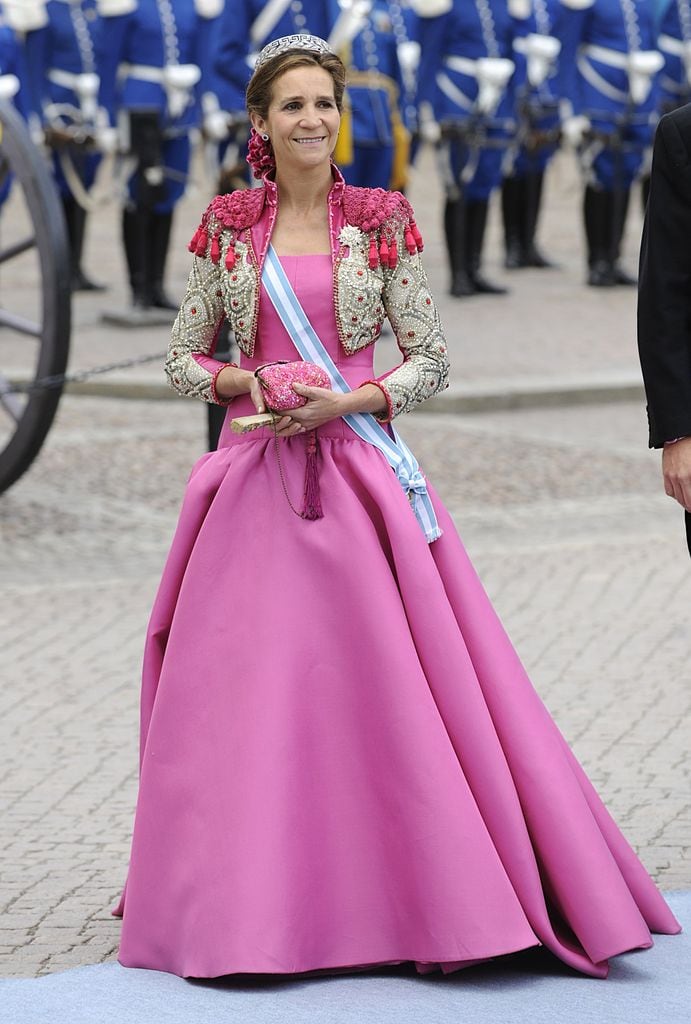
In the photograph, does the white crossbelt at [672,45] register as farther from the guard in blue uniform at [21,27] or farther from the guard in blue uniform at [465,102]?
the guard in blue uniform at [21,27]

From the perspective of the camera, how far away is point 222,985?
11.5ft

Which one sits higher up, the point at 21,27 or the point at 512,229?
the point at 21,27

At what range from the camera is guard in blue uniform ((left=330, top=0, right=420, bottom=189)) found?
36.9 feet

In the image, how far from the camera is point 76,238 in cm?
1355

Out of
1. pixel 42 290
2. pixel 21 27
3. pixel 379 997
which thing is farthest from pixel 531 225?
pixel 379 997

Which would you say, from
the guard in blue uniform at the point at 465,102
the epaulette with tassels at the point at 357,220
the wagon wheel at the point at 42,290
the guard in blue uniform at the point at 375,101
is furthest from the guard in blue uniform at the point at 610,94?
the epaulette with tassels at the point at 357,220

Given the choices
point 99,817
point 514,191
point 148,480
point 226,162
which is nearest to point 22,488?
point 148,480

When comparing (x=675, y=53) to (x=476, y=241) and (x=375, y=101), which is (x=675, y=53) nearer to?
(x=476, y=241)

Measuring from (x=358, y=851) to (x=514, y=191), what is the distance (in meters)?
11.8

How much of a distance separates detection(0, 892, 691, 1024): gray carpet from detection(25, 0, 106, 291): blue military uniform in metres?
9.50

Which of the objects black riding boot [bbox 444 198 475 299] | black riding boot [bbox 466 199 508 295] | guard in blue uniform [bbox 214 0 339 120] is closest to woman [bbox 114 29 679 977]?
guard in blue uniform [bbox 214 0 339 120]

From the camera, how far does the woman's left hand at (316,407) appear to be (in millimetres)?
3533

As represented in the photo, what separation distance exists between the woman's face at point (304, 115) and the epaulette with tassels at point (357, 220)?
100mm

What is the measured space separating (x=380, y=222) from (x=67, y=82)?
9.46 m
